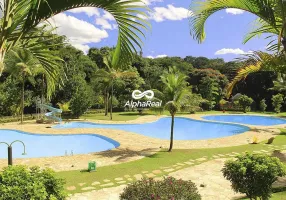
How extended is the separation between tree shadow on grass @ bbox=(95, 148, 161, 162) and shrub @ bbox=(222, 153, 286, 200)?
224 inches

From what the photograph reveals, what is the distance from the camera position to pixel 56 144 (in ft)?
49.2

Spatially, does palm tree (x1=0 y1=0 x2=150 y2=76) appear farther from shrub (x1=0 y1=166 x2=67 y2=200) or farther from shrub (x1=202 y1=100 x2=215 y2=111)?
shrub (x1=202 y1=100 x2=215 y2=111)

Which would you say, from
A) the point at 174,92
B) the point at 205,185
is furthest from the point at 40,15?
the point at 174,92

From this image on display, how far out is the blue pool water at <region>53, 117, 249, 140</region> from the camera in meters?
18.7

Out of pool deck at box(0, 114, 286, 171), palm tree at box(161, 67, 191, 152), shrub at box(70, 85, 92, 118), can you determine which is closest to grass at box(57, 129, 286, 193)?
pool deck at box(0, 114, 286, 171)

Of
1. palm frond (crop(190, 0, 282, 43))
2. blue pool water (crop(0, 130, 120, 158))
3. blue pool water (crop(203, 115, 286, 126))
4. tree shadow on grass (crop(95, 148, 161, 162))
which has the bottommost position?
blue pool water (crop(0, 130, 120, 158))

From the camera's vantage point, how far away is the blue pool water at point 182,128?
18.7m

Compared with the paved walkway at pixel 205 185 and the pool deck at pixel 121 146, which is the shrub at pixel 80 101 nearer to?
the pool deck at pixel 121 146

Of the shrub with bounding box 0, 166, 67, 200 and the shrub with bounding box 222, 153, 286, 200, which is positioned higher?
the shrub with bounding box 0, 166, 67, 200

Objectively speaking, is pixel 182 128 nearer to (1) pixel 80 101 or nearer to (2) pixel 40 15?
(1) pixel 80 101

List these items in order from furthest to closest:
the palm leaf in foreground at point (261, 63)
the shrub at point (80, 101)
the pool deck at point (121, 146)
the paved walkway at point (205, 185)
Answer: the shrub at point (80, 101), the pool deck at point (121, 146), the paved walkway at point (205, 185), the palm leaf in foreground at point (261, 63)

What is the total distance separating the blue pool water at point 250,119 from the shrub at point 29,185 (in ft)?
77.7


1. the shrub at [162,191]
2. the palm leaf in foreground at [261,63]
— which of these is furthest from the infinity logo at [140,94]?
the palm leaf in foreground at [261,63]

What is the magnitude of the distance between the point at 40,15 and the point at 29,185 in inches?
71.7
